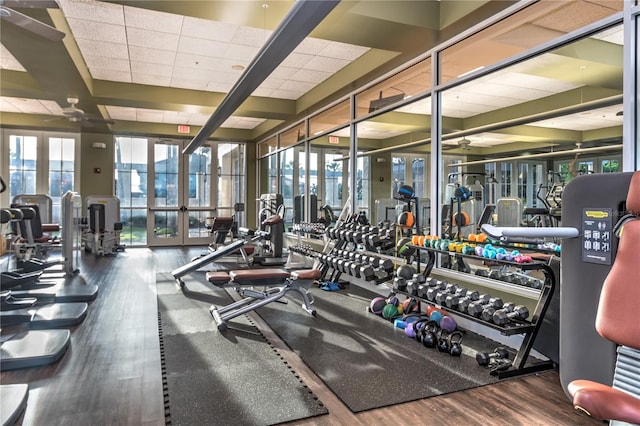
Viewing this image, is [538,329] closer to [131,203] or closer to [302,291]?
[302,291]

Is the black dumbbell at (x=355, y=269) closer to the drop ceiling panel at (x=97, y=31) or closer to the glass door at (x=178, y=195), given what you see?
the drop ceiling panel at (x=97, y=31)

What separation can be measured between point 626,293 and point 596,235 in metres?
0.80

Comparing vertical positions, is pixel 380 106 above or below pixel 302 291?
above

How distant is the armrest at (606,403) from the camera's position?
1.03 m

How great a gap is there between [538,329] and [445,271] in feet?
4.45

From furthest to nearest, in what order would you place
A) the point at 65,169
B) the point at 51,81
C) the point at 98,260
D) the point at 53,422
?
the point at 65,169 → the point at 98,260 → the point at 51,81 → the point at 53,422

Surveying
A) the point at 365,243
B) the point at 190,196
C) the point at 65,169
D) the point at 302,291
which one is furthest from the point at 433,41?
the point at 65,169

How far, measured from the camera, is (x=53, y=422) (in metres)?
2.06

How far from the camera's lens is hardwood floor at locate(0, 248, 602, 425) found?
6.97ft

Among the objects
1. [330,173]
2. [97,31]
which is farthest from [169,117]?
[97,31]

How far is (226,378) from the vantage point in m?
2.60

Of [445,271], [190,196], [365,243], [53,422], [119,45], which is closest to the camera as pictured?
[53,422]

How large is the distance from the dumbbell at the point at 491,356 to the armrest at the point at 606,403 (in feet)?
6.02

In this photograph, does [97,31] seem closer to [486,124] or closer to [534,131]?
[486,124]
